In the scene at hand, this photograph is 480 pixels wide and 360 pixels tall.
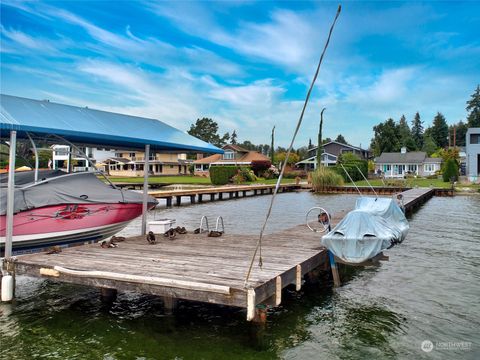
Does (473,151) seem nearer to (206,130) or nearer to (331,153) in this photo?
(331,153)

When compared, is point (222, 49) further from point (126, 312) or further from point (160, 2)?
point (126, 312)

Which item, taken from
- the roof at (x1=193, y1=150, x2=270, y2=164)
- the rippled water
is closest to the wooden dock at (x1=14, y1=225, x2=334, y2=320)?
the rippled water

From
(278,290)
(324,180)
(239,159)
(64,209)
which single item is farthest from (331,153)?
(278,290)

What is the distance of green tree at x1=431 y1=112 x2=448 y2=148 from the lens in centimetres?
10256

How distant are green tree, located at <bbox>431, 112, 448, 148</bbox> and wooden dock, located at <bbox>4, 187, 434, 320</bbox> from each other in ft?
347

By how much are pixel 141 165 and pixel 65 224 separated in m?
66.1

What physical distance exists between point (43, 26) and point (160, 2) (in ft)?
18.3

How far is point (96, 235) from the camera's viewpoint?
33.4ft

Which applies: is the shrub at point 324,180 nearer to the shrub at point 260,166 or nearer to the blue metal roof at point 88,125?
the shrub at point 260,166

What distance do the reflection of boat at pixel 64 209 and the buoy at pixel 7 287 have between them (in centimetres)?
127

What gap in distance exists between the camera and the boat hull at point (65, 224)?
27.9 feet

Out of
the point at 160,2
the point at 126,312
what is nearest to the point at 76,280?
the point at 126,312

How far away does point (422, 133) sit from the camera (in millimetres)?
116062

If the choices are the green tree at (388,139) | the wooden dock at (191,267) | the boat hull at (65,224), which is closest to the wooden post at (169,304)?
the wooden dock at (191,267)
